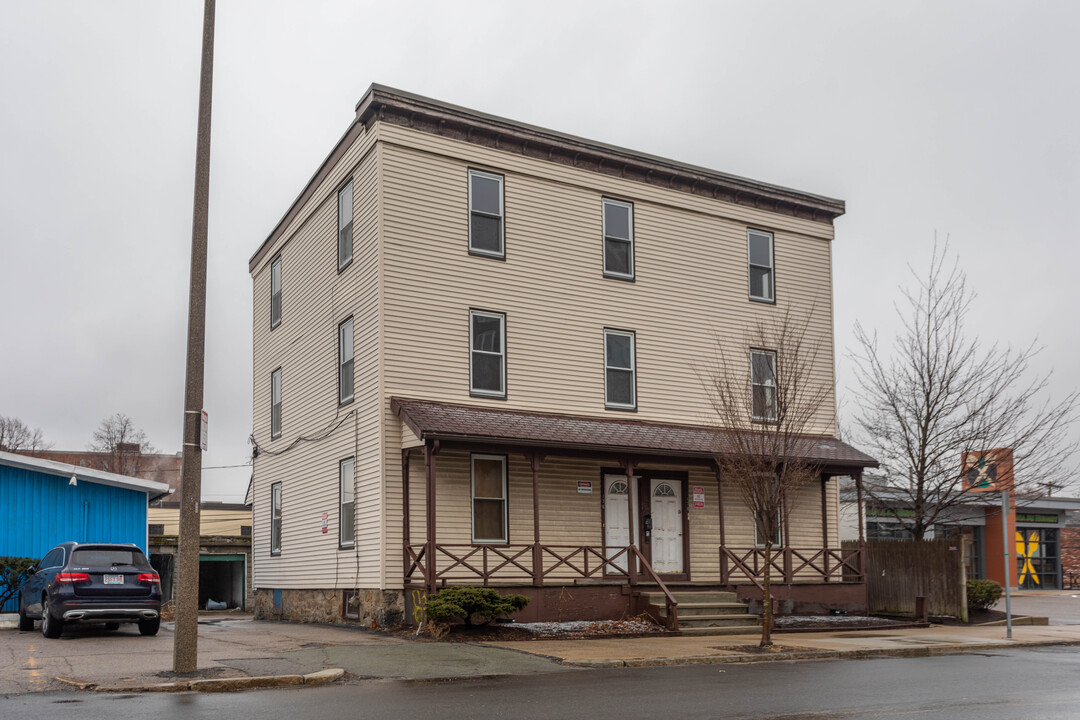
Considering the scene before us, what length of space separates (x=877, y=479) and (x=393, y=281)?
43.0 ft

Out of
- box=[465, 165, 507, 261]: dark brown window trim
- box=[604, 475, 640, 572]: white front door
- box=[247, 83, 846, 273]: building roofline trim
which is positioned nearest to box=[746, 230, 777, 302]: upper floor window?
box=[247, 83, 846, 273]: building roofline trim

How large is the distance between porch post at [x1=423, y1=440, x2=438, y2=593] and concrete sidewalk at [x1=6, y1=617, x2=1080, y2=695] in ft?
4.50

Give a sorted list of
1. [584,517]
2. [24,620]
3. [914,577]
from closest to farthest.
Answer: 1. [24,620]
2. [584,517]
3. [914,577]

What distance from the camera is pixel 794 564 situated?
971 inches

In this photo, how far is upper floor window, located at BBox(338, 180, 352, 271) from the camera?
22609 millimetres

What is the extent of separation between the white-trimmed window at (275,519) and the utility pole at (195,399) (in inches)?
530

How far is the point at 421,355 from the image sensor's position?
68.1 ft

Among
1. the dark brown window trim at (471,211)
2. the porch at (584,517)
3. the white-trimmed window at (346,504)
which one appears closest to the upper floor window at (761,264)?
the porch at (584,517)

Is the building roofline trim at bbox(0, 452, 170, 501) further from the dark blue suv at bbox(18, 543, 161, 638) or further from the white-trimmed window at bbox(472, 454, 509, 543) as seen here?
the white-trimmed window at bbox(472, 454, 509, 543)

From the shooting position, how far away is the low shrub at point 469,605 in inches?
691

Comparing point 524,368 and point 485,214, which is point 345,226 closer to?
point 485,214

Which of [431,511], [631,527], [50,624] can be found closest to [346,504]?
[431,511]

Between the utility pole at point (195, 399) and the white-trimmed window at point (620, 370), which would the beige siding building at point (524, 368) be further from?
the utility pole at point (195, 399)

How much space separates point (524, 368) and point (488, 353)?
86 cm
